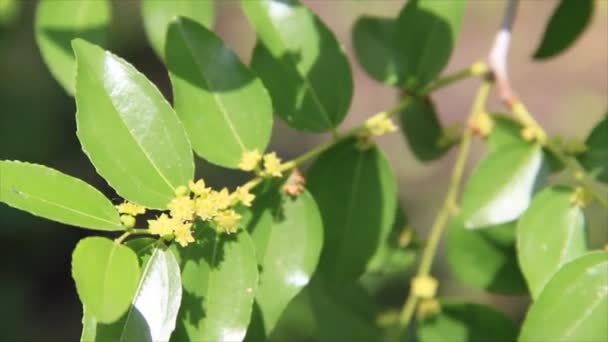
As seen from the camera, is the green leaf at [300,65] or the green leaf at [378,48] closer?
the green leaf at [300,65]

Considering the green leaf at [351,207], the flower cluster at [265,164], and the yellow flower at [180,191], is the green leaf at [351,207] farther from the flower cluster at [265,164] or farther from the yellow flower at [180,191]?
the yellow flower at [180,191]

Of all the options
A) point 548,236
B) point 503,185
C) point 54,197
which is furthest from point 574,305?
point 54,197

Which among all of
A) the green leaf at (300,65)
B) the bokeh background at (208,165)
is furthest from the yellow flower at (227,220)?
the bokeh background at (208,165)

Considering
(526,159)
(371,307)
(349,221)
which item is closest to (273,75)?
(349,221)

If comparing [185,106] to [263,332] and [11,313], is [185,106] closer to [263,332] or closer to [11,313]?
[263,332]

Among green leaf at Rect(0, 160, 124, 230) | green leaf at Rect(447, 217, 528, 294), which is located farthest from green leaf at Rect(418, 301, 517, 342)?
green leaf at Rect(0, 160, 124, 230)

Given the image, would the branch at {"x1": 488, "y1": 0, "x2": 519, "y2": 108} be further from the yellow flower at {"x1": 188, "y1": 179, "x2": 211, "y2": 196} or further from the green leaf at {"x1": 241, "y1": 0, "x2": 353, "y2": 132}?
the yellow flower at {"x1": 188, "y1": 179, "x2": 211, "y2": 196}
